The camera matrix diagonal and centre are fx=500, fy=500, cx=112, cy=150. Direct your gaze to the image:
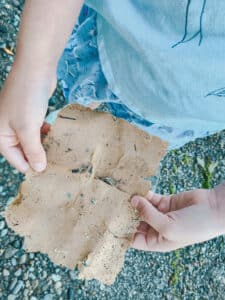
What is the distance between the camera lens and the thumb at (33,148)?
2.57 feet

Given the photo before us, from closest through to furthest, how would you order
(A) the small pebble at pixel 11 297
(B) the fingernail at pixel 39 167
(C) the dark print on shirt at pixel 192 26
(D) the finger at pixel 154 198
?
(C) the dark print on shirt at pixel 192 26, (B) the fingernail at pixel 39 167, (D) the finger at pixel 154 198, (A) the small pebble at pixel 11 297

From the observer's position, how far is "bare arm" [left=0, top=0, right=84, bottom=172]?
2.35 ft

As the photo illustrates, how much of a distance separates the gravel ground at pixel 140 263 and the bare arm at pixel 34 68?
0.53 meters

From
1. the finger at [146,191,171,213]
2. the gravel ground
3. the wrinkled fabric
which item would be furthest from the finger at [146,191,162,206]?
the gravel ground

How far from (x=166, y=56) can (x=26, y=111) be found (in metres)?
0.23

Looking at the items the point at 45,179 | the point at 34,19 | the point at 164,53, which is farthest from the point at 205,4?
the point at 45,179

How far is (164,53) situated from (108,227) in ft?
1.04

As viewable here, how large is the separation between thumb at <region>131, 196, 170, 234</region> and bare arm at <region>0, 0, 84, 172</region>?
0.62 ft

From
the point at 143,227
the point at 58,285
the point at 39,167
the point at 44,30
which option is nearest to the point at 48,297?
the point at 58,285

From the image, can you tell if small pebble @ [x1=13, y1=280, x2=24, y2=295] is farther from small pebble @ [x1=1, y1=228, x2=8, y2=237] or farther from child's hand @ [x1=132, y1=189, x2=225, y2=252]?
child's hand @ [x1=132, y1=189, x2=225, y2=252]

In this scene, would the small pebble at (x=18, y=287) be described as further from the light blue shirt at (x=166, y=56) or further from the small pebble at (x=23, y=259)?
the light blue shirt at (x=166, y=56)

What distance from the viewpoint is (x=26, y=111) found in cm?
76

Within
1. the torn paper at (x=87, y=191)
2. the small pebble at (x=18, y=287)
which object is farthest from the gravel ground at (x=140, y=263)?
the torn paper at (x=87, y=191)

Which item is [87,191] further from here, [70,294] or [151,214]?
[70,294]
